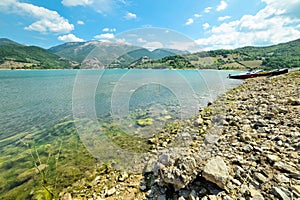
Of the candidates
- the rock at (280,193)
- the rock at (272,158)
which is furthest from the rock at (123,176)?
the rock at (272,158)

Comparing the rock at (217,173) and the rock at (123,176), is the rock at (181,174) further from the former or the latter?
the rock at (123,176)

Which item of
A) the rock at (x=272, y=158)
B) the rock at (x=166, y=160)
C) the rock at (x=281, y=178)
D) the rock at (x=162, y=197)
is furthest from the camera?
the rock at (x=166, y=160)

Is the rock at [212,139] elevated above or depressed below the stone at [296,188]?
below

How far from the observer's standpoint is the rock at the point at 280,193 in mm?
2107

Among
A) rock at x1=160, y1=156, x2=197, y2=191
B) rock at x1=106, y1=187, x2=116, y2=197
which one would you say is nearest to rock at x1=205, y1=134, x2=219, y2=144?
rock at x1=160, y1=156, x2=197, y2=191

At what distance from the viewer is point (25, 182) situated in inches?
183

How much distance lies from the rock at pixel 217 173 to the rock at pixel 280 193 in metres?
0.65

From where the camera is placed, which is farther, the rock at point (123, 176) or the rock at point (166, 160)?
the rock at point (123, 176)

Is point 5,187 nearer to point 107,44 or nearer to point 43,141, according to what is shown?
point 43,141

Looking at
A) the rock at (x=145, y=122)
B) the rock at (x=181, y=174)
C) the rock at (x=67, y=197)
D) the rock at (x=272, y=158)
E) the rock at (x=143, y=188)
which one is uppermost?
the rock at (x=272, y=158)

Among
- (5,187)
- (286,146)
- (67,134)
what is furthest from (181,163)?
(67,134)

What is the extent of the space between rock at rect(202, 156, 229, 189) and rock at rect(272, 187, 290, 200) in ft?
2.13

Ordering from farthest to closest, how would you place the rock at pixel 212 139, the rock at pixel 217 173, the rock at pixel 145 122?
the rock at pixel 145 122
the rock at pixel 212 139
the rock at pixel 217 173

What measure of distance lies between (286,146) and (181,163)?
231 cm
